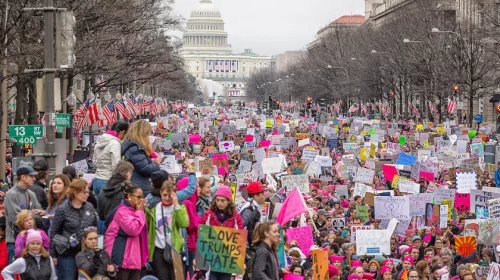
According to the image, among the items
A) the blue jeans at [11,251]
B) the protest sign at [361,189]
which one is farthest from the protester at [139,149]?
the protest sign at [361,189]

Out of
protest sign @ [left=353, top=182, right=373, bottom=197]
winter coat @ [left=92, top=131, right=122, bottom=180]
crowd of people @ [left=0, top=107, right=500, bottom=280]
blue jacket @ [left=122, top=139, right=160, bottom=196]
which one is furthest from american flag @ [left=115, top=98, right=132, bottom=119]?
blue jacket @ [left=122, top=139, right=160, bottom=196]

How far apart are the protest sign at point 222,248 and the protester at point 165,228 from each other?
293 millimetres

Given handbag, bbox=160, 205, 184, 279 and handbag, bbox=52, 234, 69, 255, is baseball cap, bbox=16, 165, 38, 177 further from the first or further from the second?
handbag, bbox=160, 205, 184, 279

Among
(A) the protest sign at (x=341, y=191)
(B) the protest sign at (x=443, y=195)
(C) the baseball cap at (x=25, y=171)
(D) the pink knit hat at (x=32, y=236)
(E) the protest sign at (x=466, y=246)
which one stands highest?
(C) the baseball cap at (x=25, y=171)

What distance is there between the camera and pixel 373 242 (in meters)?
16.7

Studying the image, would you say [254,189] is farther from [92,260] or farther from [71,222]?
[92,260]

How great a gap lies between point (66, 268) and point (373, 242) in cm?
594

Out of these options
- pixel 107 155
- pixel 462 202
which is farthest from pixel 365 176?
pixel 107 155

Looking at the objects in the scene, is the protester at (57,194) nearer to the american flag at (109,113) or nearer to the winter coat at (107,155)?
the winter coat at (107,155)

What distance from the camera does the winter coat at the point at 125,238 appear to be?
36.9 feet

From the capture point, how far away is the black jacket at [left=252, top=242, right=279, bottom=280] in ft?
34.5

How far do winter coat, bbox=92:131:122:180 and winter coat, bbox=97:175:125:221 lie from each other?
85cm

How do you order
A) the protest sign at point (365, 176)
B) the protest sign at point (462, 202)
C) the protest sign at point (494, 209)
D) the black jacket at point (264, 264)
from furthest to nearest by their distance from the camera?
the protest sign at point (365, 176), the protest sign at point (462, 202), the protest sign at point (494, 209), the black jacket at point (264, 264)

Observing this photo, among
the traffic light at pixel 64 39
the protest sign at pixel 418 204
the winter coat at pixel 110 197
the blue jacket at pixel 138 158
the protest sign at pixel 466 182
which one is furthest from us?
the protest sign at pixel 466 182
